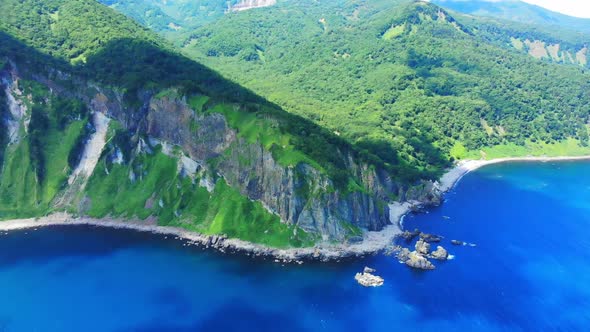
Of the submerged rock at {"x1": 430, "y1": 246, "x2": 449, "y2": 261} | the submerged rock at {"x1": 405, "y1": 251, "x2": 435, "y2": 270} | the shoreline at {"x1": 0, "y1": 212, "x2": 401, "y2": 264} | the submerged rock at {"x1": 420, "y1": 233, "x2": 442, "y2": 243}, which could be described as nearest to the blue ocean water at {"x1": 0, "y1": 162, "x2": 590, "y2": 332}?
the submerged rock at {"x1": 405, "y1": 251, "x2": 435, "y2": 270}

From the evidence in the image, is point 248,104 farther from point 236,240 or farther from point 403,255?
point 403,255

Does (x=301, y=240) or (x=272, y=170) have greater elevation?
(x=272, y=170)

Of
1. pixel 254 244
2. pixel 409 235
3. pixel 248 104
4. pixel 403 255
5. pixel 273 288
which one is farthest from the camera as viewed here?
pixel 248 104

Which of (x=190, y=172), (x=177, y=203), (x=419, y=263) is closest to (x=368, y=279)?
(x=419, y=263)

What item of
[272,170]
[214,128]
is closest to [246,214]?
[272,170]

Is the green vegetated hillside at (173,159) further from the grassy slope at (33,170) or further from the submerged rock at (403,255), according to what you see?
the submerged rock at (403,255)

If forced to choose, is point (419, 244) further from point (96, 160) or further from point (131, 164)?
point (96, 160)

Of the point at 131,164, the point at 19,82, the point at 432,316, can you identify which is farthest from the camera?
the point at 19,82
